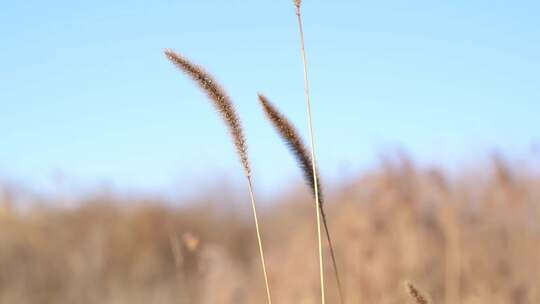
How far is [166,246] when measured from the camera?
10969 mm

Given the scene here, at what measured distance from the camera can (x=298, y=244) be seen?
8305 mm

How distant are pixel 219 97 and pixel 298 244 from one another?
670cm

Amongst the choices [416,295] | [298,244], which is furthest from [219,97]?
[298,244]

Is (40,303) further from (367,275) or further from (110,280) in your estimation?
(367,275)

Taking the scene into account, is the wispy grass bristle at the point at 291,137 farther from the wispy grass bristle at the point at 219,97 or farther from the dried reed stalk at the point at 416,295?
the dried reed stalk at the point at 416,295

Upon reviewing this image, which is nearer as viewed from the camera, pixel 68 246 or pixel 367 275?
pixel 367 275

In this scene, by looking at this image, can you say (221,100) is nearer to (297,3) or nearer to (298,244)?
(297,3)

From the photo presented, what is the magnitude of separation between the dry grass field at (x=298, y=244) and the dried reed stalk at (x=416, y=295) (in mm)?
1883

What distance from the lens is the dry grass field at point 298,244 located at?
6.05 m

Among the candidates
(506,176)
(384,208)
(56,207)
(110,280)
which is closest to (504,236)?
(384,208)

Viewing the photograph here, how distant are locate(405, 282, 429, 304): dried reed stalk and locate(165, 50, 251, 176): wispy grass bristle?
1.62ft

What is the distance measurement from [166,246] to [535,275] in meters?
6.51

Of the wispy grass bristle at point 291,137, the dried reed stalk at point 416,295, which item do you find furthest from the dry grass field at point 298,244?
the dried reed stalk at point 416,295

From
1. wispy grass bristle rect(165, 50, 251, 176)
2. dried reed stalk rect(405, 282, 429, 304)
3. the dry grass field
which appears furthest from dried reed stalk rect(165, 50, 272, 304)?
the dry grass field
